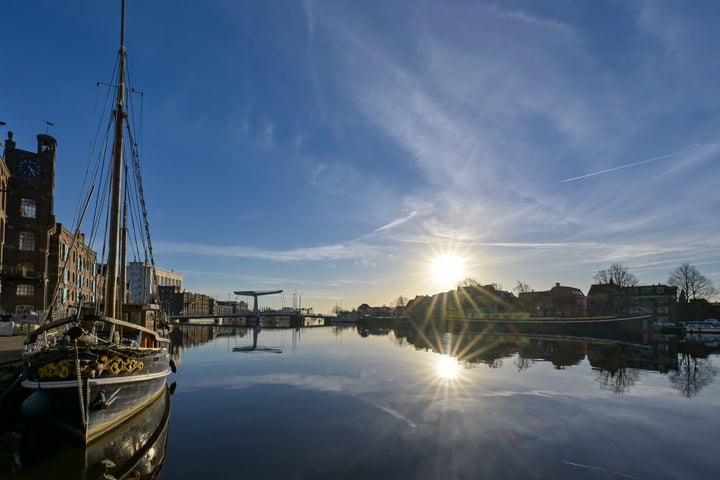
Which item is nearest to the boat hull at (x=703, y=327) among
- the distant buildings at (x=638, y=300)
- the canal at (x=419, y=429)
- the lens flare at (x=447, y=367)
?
the distant buildings at (x=638, y=300)

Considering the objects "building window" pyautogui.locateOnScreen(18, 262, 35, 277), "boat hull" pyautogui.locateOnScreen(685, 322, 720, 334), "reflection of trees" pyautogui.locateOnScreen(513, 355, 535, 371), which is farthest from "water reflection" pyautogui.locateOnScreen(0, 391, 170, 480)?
"boat hull" pyautogui.locateOnScreen(685, 322, 720, 334)

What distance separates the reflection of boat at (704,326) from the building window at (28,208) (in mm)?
136686

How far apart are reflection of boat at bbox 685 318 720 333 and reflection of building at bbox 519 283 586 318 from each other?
27706 mm

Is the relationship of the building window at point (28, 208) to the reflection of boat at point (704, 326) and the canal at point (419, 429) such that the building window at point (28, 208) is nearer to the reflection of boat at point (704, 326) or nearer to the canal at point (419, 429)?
the canal at point (419, 429)

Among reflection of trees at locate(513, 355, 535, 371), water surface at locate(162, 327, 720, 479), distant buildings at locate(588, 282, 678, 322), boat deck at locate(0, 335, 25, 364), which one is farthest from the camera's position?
distant buildings at locate(588, 282, 678, 322)

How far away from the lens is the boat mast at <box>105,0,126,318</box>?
18.1m

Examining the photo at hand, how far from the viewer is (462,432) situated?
16172 mm

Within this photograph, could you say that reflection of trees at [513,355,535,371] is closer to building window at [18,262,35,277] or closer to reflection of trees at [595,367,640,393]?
reflection of trees at [595,367,640,393]

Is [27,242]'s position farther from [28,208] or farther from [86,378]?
[86,378]

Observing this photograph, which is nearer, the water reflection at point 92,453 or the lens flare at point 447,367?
the water reflection at point 92,453

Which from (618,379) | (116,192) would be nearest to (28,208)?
(116,192)

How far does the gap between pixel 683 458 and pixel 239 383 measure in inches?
987

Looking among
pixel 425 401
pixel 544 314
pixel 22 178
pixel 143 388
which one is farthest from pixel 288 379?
pixel 544 314

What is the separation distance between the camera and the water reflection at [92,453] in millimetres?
12164
